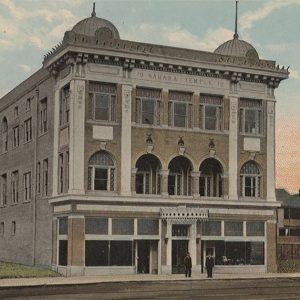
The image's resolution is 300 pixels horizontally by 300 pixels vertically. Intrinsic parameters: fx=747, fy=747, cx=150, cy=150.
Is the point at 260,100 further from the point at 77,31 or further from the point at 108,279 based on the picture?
the point at 108,279

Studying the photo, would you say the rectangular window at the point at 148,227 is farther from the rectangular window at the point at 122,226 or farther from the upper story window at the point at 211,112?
the upper story window at the point at 211,112

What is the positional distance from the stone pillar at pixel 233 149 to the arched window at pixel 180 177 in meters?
2.57

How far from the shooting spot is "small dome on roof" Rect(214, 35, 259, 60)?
4688cm

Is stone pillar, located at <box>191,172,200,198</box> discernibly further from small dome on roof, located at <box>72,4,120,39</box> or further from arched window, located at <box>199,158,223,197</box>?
small dome on roof, located at <box>72,4,120,39</box>

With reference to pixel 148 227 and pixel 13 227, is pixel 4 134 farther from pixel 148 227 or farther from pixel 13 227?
pixel 148 227

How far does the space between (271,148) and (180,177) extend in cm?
639

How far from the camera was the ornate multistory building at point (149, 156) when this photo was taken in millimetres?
40781

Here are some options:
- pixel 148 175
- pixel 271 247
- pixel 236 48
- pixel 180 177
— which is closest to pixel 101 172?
pixel 148 175

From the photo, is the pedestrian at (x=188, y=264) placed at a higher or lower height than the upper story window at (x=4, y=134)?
lower

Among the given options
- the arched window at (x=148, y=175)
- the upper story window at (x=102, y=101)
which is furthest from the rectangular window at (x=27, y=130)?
the arched window at (x=148, y=175)

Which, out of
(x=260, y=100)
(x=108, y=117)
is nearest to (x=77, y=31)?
(x=108, y=117)

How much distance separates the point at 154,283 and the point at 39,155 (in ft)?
50.0

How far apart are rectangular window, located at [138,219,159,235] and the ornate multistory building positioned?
62 mm

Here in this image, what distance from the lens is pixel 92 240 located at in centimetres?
Answer: 4044
